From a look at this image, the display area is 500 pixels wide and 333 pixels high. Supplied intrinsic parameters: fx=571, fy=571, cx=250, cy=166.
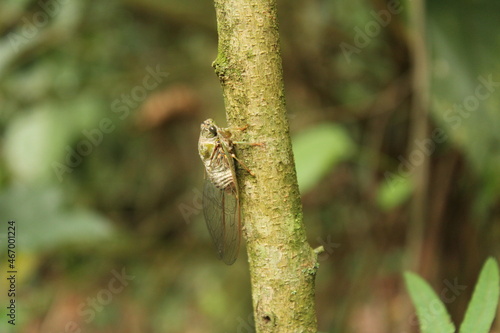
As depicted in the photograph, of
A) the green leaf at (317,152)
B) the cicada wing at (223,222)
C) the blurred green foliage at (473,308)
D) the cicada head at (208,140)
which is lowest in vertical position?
the blurred green foliage at (473,308)

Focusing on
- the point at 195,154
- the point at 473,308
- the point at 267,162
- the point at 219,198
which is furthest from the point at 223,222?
the point at 195,154

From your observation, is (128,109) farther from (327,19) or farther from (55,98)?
(327,19)

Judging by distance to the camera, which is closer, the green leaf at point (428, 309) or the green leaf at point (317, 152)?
the green leaf at point (428, 309)

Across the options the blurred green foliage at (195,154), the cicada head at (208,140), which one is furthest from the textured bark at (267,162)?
the blurred green foliage at (195,154)

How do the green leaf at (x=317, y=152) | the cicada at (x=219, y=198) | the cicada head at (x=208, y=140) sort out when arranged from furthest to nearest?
1. the green leaf at (x=317, y=152)
2. the cicada head at (x=208, y=140)
3. the cicada at (x=219, y=198)

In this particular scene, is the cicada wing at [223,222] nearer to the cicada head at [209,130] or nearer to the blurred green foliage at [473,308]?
the cicada head at [209,130]

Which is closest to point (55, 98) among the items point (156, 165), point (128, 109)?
point (128, 109)
